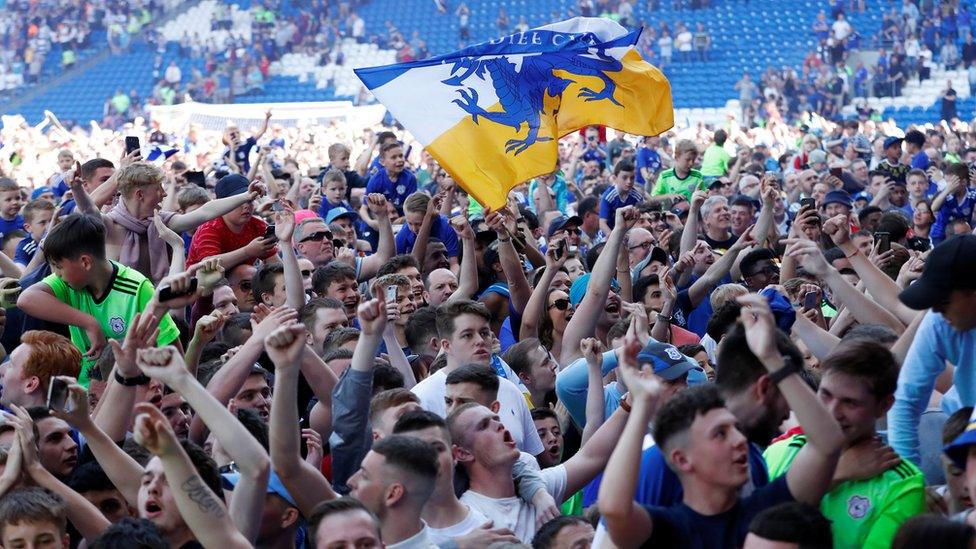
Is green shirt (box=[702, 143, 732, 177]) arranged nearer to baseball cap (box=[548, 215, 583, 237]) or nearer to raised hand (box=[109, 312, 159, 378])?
baseball cap (box=[548, 215, 583, 237])

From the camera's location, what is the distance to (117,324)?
6.42 metres

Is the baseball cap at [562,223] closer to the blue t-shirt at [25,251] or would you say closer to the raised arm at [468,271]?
the raised arm at [468,271]

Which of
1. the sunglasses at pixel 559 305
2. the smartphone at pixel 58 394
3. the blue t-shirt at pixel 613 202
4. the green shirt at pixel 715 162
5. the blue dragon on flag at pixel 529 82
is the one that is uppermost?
the smartphone at pixel 58 394

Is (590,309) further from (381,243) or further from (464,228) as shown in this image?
(381,243)

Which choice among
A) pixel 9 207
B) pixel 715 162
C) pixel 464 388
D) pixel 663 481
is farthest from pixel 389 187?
pixel 663 481

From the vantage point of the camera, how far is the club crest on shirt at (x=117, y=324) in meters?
6.41

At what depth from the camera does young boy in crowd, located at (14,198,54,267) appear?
9.08 metres

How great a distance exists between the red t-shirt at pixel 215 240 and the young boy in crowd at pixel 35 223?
127cm

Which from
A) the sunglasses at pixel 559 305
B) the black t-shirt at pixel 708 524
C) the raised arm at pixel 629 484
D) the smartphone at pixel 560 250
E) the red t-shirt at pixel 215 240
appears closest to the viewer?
the raised arm at pixel 629 484

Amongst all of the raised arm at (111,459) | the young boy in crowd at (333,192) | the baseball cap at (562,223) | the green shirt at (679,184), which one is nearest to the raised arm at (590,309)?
the raised arm at (111,459)

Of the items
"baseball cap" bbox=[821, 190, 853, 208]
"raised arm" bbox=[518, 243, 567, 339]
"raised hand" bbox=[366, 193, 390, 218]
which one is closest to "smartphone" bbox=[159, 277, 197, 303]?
"raised arm" bbox=[518, 243, 567, 339]

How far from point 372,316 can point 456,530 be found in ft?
2.60

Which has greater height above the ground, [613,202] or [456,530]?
[456,530]

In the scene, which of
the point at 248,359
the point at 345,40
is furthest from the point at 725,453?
the point at 345,40
